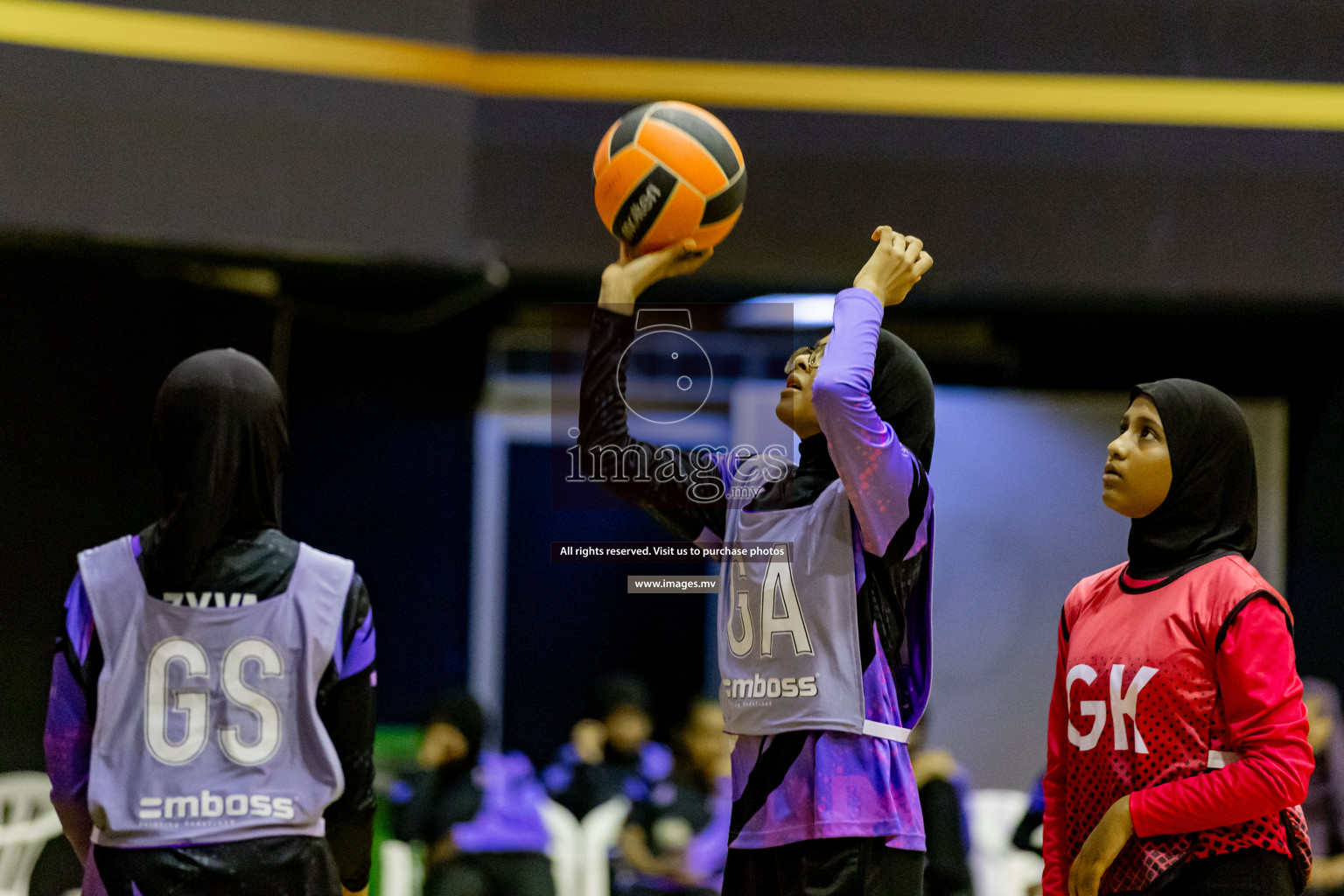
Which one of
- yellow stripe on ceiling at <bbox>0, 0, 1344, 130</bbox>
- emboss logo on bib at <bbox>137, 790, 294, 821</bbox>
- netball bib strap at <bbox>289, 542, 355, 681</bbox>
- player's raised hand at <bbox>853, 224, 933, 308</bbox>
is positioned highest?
yellow stripe on ceiling at <bbox>0, 0, 1344, 130</bbox>

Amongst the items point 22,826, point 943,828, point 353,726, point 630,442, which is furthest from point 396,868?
point 630,442

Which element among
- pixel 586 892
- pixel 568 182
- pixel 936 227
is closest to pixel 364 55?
pixel 568 182

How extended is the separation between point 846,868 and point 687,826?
356 centimetres

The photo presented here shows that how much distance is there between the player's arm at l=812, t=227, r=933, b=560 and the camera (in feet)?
8.00

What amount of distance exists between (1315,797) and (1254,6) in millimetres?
3823

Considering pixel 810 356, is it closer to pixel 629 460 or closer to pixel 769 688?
pixel 629 460

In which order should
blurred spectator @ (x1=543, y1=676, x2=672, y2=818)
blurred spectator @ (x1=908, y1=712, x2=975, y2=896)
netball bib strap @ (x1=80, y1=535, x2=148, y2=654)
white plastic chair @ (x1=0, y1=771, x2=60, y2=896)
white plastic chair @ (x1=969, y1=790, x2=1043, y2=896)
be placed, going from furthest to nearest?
blurred spectator @ (x1=543, y1=676, x2=672, y2=818) < white plastic chair @ (x1=969, y1=790, x2=1043, y2=896) < white plastic chair @ (x1=0, y1=771, x2=60, y2=896) < blurred spectator @ (x1=908, y1=712, x2=975, y2=896) < netball bib strap @ (x1=80, y1=535, x2=148, y2=654)

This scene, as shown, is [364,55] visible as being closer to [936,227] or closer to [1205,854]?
[936,227]

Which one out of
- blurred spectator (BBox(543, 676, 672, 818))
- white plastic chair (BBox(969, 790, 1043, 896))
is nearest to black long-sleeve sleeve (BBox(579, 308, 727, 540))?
white plastic chair (BBox(969, 790, 1043, 896))

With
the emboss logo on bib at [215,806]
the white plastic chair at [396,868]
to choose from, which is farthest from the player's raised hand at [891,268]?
the white plastic chair at [396,868]

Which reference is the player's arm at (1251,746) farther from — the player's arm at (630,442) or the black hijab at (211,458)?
the black hijab at (211,458)

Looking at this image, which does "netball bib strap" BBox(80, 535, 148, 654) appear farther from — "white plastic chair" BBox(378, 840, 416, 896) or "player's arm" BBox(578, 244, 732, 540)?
"white plastic chair" BBox(378, 840, 416, 896)

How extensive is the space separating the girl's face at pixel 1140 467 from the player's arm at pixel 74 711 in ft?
6.55

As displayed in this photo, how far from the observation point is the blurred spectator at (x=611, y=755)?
6441 millimetres
